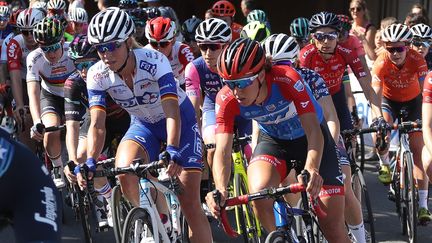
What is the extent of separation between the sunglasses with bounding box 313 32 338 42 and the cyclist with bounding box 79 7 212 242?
93.5 inches

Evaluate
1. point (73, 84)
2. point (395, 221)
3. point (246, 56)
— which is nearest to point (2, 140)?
point (246, 56)

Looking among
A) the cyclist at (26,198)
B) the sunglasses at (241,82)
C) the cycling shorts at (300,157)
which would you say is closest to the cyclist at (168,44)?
the cycling shorts at (300,157)

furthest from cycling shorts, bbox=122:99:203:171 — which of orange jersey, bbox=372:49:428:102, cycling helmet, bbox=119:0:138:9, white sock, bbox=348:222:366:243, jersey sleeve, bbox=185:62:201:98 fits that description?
cycling helmet, bbox=119:0:138:9

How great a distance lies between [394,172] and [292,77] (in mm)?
3285

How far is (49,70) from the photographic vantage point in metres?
8.47

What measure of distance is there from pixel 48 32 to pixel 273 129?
3102 mm

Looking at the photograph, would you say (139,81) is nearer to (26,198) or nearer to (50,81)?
(50,81)

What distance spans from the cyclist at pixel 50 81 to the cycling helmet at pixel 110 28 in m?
2.30

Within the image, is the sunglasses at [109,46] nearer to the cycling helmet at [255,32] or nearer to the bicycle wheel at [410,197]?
the cycling helmet at [255,32]

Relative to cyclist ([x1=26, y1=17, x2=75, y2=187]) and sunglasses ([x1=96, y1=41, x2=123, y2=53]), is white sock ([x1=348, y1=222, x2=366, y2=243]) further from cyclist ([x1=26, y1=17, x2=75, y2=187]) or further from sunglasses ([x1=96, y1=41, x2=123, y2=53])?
cyclist ([x1=26, y1=17, x2=75, y2=187])

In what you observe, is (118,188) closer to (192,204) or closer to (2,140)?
(192,204)

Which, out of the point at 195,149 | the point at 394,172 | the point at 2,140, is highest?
the point at 2,140

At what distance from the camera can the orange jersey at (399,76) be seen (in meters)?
8.79

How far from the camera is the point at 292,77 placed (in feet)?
17.6
